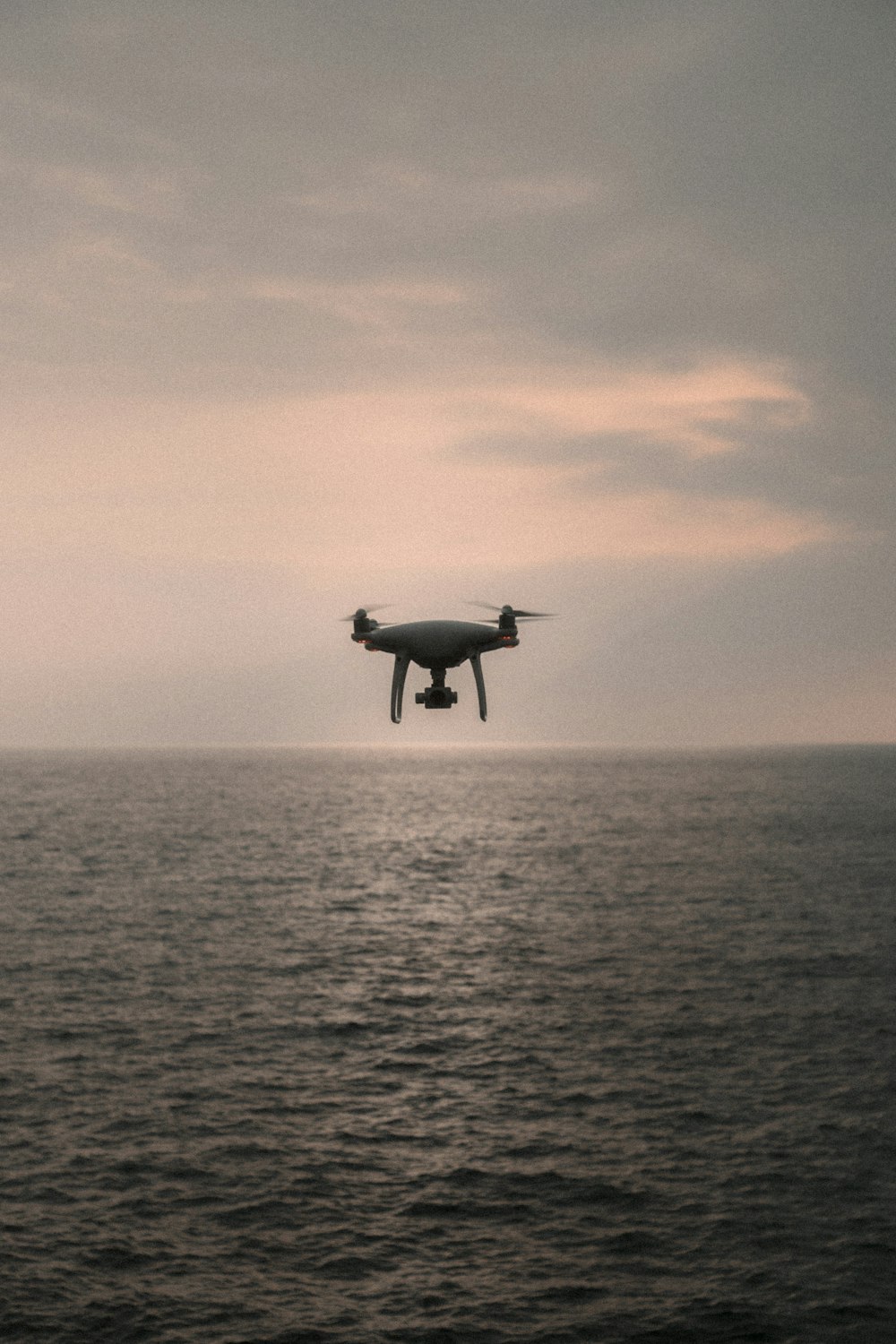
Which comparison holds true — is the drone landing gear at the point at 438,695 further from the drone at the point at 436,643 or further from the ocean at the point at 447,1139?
the ocean at the point at 447,1139

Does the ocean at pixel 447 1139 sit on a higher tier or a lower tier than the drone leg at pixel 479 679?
lower

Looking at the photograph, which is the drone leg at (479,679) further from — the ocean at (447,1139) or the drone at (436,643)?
the ocean at (447,1139)

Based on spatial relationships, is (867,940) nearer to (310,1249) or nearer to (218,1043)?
(218,1043)

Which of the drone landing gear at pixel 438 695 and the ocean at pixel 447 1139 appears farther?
the ocean at pixel 447 1139

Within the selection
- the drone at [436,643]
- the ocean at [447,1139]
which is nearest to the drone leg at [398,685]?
the drone at [436,643]

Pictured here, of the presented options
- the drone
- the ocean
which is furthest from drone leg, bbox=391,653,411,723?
the ocean

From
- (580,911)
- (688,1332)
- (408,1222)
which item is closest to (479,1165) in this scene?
(408,1222)

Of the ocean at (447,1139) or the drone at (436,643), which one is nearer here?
the drone at (436,643)
